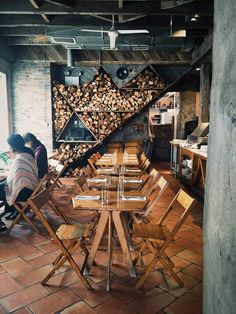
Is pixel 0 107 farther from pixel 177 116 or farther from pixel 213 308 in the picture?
pixel 213 308

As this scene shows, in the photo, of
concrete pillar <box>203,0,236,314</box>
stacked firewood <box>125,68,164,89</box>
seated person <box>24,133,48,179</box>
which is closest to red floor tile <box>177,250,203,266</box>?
concrete pillar <box>203,0,236,314</box>

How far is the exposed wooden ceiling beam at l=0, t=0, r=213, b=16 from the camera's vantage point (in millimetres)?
4387

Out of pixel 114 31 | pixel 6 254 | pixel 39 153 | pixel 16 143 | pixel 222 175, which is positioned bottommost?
pixel 6 254

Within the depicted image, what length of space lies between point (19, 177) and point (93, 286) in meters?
2.06

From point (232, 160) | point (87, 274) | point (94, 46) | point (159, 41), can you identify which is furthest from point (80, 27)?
point (232, 160)

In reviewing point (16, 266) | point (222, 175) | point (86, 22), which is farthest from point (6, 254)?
point (86, 22)

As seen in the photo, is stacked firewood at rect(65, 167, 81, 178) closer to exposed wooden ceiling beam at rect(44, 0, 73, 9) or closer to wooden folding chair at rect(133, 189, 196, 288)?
exposed wooden ceiling beam at rect(44, 0, 73, 9)

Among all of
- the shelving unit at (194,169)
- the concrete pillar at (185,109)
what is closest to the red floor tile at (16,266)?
the shelving unit at (194,169)

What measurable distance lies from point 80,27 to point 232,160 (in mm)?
4631

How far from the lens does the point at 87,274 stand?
2.91m

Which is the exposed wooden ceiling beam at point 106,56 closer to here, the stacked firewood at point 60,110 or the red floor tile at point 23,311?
the stacked firewood at point 60,110

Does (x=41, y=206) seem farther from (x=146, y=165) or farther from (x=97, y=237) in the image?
(x=146, y=165)

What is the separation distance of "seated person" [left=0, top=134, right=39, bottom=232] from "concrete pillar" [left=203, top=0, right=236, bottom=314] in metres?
3.14

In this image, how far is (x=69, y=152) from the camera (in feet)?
26.1
